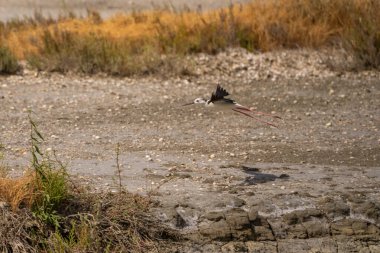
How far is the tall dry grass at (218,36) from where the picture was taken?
12109 millimetres

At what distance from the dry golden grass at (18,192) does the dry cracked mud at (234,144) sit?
2.36ft

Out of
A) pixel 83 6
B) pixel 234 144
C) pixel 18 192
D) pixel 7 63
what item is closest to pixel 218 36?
pixel 7 63

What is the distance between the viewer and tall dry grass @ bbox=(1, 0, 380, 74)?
12.1 meters

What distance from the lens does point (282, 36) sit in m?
12.8

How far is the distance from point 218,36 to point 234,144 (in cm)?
387

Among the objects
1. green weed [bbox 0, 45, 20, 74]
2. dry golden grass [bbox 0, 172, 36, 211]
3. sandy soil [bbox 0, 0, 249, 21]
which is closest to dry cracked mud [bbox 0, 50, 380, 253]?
green weed [bbox 0, 45, 20, 74]

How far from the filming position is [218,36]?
1282cm

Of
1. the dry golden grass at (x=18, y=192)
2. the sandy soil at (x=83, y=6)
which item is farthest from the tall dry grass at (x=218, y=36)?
the dry golden grass at (x=18, y=192)

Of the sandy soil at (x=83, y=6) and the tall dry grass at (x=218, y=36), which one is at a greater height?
the tall dry grass at (x=218, y=36)

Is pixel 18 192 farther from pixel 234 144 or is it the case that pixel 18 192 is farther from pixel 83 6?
pixel 83 6

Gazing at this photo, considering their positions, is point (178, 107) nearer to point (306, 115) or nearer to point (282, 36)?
point (306, 115)

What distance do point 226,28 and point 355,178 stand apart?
5.15 meters

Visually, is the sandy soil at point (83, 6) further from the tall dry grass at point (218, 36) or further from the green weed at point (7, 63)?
the green weed at point (7, 63)

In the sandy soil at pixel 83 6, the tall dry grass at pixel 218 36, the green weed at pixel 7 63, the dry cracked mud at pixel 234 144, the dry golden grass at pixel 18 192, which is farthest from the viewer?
the sandy soil at pixel 83 6
